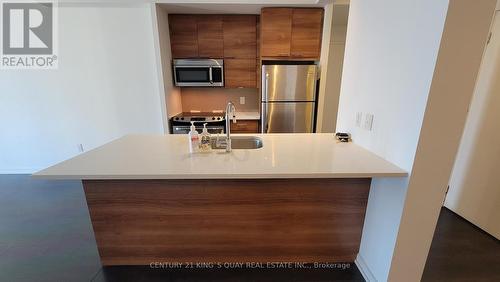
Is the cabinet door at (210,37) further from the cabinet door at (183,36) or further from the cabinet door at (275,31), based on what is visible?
the cabinet door at (275,31)

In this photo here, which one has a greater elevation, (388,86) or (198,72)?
(198,72)

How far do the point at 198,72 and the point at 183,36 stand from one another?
0.57 meters

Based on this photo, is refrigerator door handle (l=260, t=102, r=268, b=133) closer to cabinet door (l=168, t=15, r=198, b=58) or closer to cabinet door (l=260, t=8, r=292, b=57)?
cabinet door (l=260, t=8, r=292, b=57)

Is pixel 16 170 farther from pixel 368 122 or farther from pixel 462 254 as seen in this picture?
pixel 462 254

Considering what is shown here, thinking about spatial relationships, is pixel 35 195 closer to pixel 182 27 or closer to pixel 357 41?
pixel 182 27

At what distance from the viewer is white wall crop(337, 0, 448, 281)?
1133 millimetres

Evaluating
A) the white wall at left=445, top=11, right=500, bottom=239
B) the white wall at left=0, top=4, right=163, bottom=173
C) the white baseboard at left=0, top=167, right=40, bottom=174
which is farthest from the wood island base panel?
the white baseboard at left=0, top=167, right=40, bottom=174

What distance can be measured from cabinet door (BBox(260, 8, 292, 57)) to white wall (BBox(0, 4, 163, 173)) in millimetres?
1555

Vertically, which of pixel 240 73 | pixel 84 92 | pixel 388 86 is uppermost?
pixel 240 73

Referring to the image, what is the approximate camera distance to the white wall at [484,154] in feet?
6.63

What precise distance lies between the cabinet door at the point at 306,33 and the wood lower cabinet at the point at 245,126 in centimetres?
116

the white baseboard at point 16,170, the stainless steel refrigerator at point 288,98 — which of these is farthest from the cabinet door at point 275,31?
the white baseboard at point 16,170

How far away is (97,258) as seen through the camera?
1.83 m

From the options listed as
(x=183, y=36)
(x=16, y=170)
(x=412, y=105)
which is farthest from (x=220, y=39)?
(x=16, y=170)
